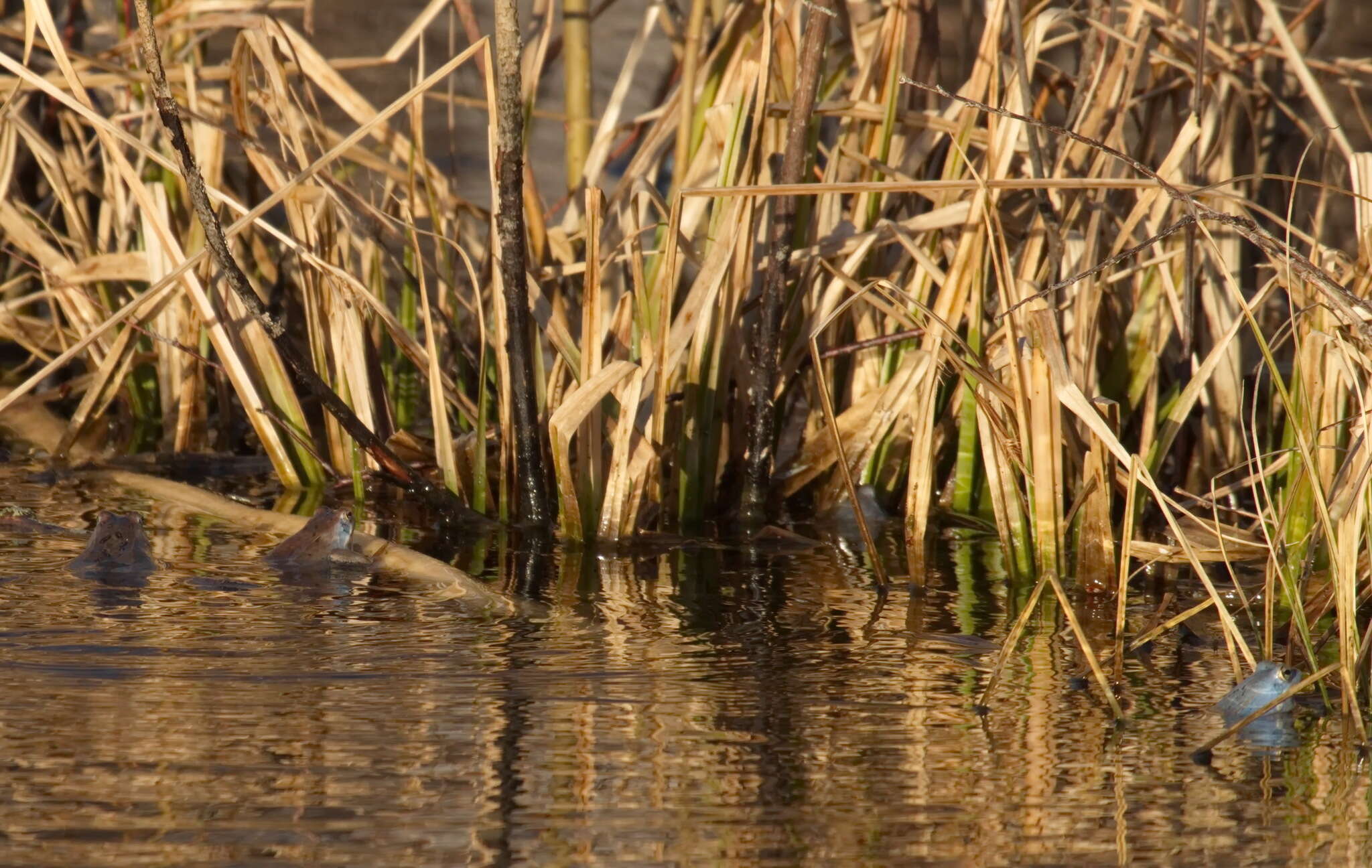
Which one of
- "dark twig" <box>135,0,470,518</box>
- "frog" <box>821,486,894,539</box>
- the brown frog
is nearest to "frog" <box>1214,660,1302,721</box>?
"frog" <box>821,486,894,539</box>

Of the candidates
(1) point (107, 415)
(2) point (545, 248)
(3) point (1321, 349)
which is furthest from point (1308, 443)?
(1) point (107, 415)

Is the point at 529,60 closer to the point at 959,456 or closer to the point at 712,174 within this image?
the point at 712,174

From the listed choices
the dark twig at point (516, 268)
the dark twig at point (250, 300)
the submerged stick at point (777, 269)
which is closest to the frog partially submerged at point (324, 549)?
the dark twig at point (250, 300)

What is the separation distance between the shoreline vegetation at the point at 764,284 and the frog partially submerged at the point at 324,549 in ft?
0.65

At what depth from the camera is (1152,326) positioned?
9.66 ft

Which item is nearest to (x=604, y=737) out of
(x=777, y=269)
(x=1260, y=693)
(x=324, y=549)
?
(x=1260, y=693)

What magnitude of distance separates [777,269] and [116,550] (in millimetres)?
1131

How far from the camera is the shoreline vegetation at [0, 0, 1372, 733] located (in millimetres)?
2463

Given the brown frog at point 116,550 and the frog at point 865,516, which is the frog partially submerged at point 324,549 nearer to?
the brown frog at point 116,550

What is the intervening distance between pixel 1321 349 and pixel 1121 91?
0.80 metres

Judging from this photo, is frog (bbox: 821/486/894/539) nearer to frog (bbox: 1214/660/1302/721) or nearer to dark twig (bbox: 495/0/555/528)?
dark twig (bbox: 495/0/555/528)

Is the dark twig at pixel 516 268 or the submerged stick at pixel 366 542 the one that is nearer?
the submerged stick at pixel 366 542

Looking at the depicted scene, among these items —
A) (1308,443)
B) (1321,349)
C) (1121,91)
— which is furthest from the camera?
(1121,91)

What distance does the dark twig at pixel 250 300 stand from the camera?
2.31 meters
